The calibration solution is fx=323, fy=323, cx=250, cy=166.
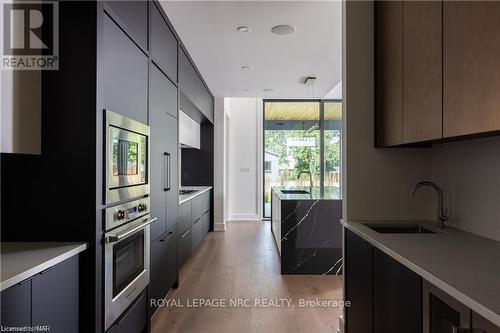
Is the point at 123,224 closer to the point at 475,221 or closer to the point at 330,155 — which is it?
the point at 475,221

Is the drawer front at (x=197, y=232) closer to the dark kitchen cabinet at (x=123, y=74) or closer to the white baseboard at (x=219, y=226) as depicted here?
the white baseboard at (x=219, y=226)

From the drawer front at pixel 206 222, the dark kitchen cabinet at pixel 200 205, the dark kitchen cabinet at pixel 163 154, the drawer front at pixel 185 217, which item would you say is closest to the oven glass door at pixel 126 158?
the dark kitchen cabinet at pixel 163 154

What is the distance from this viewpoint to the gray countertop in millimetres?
961

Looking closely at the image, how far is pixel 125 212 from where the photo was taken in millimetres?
1937

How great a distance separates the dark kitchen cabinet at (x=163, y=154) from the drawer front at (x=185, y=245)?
503mm

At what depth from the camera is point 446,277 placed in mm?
1108

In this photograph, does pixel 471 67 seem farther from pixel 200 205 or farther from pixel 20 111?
pixel 200 205

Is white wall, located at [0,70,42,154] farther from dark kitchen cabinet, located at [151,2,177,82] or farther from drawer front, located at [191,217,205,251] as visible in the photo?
drawer front, located at [191,217,205,251]

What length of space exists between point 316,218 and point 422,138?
2111 mm

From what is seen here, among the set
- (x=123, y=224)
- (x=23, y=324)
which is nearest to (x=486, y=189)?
(x=123, y=224)

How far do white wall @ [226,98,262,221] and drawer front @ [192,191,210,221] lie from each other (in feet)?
5.84

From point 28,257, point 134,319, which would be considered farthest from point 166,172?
point 28,257

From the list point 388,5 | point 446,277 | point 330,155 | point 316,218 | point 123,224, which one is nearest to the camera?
point 446,277

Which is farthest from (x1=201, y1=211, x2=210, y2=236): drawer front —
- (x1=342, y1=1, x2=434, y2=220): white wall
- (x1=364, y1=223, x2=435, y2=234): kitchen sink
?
(x1=364, y1=223, x2=435, y2=234): kitchen sink
